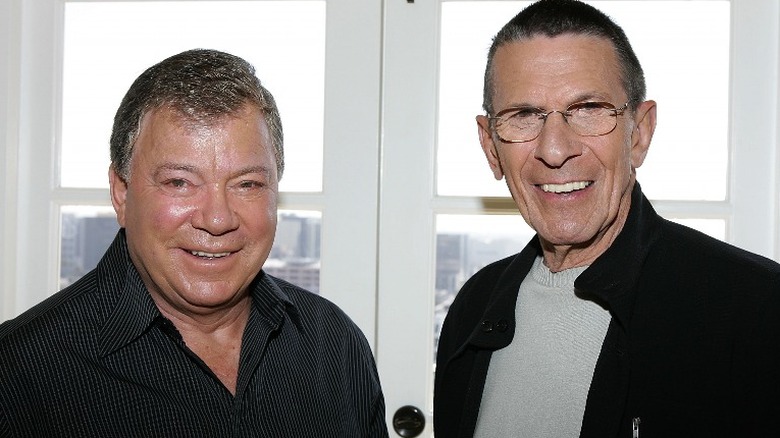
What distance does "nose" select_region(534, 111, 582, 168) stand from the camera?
1604 millimetres

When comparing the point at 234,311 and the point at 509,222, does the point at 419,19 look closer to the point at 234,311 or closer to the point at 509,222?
the point at 509,222

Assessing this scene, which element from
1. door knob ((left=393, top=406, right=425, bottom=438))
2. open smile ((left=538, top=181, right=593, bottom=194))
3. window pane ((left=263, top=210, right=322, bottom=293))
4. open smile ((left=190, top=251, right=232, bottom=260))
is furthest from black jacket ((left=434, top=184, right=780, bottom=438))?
window pane ((left=263, top=210, right=322, bottom=293))

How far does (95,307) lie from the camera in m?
1.56

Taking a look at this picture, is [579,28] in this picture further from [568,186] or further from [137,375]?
[137,375]

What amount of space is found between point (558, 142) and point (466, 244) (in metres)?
0.79

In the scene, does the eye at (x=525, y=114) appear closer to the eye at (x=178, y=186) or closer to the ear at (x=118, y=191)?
the eye at (x=178, y=186)

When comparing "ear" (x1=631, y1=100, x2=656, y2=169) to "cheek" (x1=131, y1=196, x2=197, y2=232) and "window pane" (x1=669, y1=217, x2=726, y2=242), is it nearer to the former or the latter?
"window pane" (x1=669, y1=217, x2=726, y2=242)

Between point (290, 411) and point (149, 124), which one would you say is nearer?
point (149, 124)

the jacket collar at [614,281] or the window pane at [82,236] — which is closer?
the jacket collar at [614,281]

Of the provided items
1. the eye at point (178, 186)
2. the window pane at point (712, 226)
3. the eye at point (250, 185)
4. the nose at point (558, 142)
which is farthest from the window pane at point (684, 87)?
the eye at point (178, 186)

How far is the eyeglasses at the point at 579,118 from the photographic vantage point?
1.61 meters

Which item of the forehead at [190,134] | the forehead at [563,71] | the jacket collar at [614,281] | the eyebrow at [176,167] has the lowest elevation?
the jacket collar at [614,281]

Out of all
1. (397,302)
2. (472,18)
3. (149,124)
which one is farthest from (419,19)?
(149,124)

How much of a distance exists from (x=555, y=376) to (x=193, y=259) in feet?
2.37
